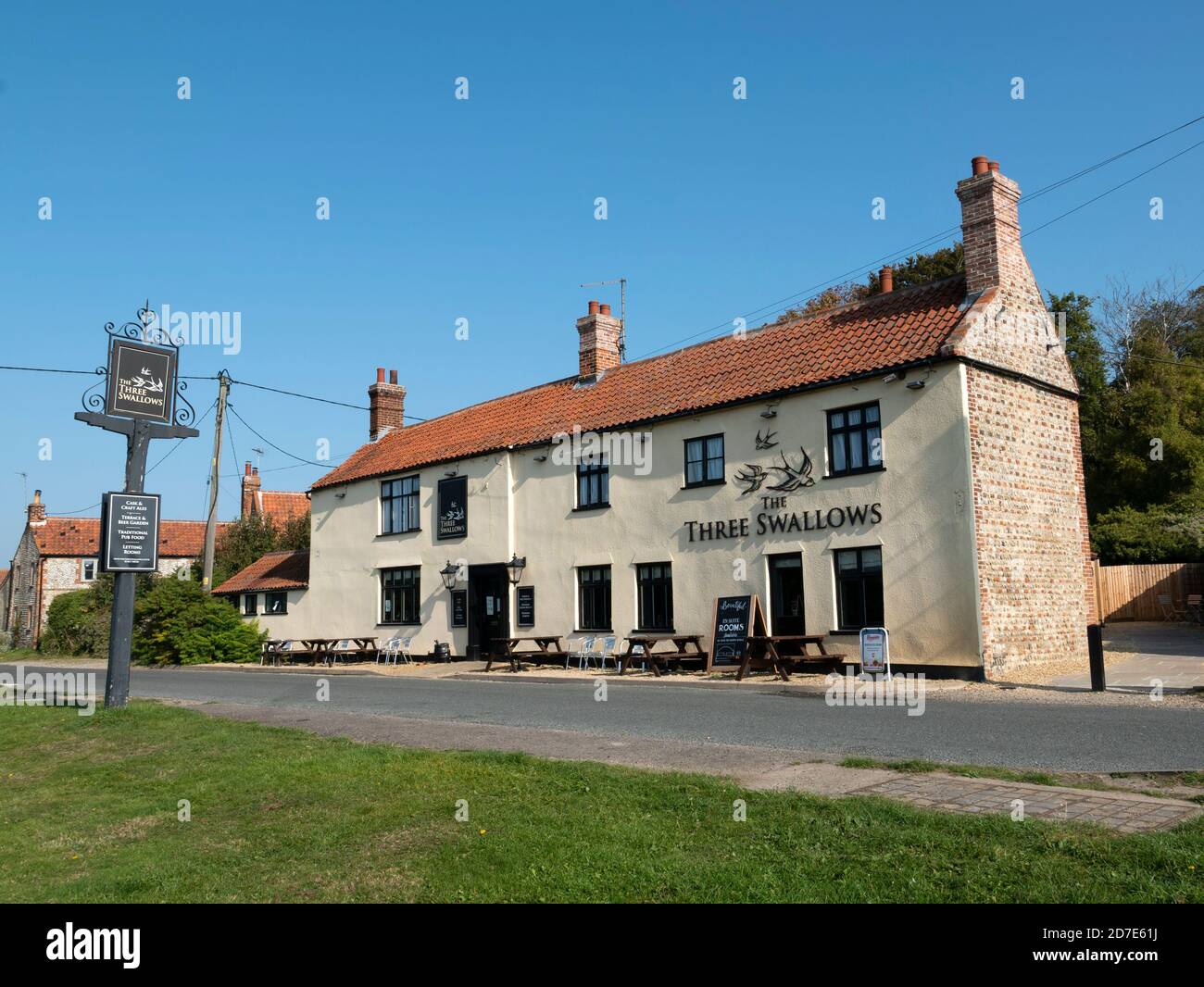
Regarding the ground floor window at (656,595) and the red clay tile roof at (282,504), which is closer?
the ground floor window at (656,595)

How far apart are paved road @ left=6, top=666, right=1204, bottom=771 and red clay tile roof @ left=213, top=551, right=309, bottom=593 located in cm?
1605

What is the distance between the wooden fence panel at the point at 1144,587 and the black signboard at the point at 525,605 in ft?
61.9

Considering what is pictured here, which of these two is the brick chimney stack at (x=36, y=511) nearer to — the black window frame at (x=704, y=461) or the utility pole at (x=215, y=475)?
the utility pole at (x=215, y=475)

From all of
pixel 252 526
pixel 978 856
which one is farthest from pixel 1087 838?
pixel 252 526

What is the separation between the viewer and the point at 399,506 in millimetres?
31203

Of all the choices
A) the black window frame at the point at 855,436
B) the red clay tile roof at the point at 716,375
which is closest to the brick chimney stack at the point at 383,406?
the red clay tile roof at the point at 716,375

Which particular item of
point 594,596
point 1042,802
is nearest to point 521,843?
point 1042,802

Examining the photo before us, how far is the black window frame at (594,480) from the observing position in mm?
24734

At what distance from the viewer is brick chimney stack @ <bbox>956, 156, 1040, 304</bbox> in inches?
767

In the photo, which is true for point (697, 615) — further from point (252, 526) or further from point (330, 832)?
point (252, 526)

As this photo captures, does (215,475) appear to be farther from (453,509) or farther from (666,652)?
(666,652)

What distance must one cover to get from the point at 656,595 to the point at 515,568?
4.89m

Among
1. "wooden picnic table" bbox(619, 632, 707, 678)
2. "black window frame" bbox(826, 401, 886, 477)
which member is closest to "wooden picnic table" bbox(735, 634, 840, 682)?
"wooden picnic table" bbox(619, 632, 707, 678)

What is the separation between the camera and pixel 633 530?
2378 cm
